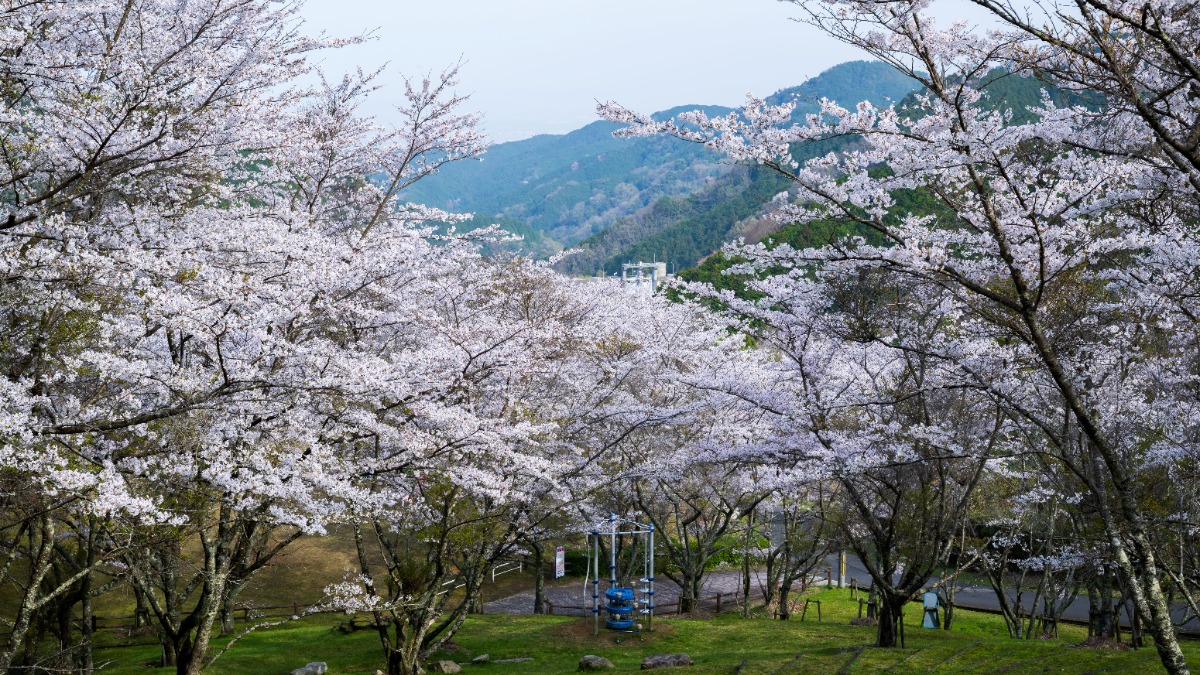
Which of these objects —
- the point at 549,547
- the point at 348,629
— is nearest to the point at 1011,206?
the point at 348,629

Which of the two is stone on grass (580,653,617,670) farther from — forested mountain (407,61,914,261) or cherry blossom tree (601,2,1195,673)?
forested mountain (407,61,914,261)

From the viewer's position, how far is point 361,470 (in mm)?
8898

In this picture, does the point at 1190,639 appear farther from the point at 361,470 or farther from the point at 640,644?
the point at 361,470

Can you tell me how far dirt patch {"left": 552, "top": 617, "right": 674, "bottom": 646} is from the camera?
15.0 metres

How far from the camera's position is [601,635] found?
15461 mm

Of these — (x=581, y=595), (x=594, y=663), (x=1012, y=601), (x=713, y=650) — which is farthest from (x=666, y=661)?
(x=1012, y=601)

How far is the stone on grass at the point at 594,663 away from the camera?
1282 cm

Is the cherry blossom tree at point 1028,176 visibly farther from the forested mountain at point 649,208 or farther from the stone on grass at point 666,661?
the stone on grass at point 666,661

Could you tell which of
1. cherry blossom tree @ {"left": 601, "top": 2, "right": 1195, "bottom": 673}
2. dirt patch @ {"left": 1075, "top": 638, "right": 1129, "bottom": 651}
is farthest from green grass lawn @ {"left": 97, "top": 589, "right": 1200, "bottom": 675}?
cherry blossom tree @ {"left": 601, "top": 2, "right": 1195, "bottom": 673}

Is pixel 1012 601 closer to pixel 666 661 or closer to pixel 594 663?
pixel 666 661

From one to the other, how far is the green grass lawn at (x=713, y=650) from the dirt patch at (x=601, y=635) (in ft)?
0.07

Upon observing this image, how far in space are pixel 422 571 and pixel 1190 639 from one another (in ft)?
50.7

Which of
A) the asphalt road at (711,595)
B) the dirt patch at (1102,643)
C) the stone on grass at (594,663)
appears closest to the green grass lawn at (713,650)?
the stone on grass at (594,663)

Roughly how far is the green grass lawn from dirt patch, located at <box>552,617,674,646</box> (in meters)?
0.02
